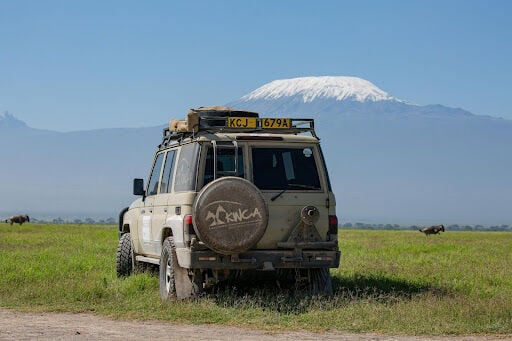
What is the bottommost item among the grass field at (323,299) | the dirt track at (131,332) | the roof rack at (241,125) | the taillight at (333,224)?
the dirt track at (131,332)

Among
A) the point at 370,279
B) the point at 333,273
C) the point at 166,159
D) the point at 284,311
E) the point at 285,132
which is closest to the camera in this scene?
the point at 284,311

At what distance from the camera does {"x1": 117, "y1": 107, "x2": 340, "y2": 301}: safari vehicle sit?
12.5 meters

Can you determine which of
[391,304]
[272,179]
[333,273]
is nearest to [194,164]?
[272,179]

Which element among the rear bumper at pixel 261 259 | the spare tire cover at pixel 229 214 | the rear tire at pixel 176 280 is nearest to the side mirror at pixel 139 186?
the rear tire at pixel 176 280

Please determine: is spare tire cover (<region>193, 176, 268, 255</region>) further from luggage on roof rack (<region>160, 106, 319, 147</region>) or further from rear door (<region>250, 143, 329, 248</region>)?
luggage on roof rack (<region>160, 106, 319, 147</region>)

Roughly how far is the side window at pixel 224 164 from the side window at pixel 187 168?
7.2 inches

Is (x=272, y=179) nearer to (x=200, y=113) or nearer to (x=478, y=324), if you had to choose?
(x=200, y=113)

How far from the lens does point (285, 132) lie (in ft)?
46.3

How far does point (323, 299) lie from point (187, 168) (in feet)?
9.25

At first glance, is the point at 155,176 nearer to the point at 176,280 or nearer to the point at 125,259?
the point at 125,259

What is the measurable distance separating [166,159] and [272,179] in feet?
8.13

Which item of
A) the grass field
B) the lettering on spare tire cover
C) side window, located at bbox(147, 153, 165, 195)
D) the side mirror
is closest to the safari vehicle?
the lettering on spare tire cover

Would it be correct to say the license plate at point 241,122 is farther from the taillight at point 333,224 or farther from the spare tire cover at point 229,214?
the taillight at point 333,224

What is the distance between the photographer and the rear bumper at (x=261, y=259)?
503 inches
